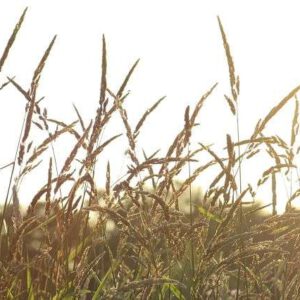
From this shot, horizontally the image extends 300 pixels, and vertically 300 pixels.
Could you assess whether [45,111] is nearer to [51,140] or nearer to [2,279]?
[51,140]

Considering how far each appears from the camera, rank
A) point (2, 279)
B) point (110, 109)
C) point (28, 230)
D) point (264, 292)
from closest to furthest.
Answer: point (2, 279) < point (28, 230) < point (110, 109) < point (264, 292)

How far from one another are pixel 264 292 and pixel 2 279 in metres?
0.96

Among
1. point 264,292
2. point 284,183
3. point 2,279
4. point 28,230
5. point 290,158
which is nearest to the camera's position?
point 2,279

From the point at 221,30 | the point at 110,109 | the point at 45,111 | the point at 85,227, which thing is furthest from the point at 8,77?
the point at 221,30

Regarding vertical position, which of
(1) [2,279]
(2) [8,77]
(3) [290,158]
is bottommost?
(1) [2,279]

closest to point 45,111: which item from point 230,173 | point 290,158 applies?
point 230,173

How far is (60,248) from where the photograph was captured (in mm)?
2051

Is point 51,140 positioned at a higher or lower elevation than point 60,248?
higher

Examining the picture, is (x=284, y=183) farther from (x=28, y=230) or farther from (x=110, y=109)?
(x=28, y=230)

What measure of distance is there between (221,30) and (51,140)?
66 cm

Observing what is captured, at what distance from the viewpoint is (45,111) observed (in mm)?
2414

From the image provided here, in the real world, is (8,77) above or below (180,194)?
above

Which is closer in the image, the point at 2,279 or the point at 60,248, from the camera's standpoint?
the point at 2,279

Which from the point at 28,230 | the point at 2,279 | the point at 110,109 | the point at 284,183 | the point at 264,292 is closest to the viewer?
the point at 2,279
